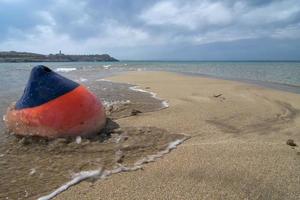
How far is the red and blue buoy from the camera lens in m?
4.12

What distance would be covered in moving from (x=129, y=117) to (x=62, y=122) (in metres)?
1.94

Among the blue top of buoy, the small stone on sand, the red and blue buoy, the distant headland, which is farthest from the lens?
the distant headland

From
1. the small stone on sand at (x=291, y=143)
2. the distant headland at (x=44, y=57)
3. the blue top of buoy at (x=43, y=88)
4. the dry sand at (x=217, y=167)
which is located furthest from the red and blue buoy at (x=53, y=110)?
the distant headland at (x=44, y=57)

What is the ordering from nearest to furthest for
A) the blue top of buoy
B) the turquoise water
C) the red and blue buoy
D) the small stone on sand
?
1. the small stone on sand
2. the red and blue buoy
3. the blue top of buoy
4. the turquoise water

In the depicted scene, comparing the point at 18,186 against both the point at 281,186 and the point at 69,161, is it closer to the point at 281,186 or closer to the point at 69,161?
the point at 69,161

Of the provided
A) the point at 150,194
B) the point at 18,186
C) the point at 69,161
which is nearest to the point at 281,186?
the point at 150,194

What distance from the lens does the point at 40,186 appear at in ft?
9.69

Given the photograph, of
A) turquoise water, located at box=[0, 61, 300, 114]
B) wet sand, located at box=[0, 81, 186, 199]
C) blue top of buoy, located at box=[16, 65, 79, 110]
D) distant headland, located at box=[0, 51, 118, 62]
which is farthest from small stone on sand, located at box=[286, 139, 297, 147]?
distant headland, located at box=[0, 51, 118, 62]

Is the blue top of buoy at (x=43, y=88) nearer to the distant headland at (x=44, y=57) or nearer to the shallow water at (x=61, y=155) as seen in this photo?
the shallow water at (x=61, y=155)

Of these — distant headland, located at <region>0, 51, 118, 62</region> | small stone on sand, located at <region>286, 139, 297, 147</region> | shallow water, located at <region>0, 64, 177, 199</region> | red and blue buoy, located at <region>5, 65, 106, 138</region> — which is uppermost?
red and blue buoy, located at <region>5, 65, 106, 138</region>

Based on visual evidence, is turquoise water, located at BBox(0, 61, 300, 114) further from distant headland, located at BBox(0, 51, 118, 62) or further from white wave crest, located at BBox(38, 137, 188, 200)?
distant headland, located at BBox(0, 51, 118, 62)

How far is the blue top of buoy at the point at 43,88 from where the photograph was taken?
168 inches

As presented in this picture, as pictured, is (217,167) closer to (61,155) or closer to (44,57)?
(61,155)

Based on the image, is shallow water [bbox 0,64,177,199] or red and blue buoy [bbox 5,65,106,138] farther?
red and blue buoy [bbox 5,65,106,138]
